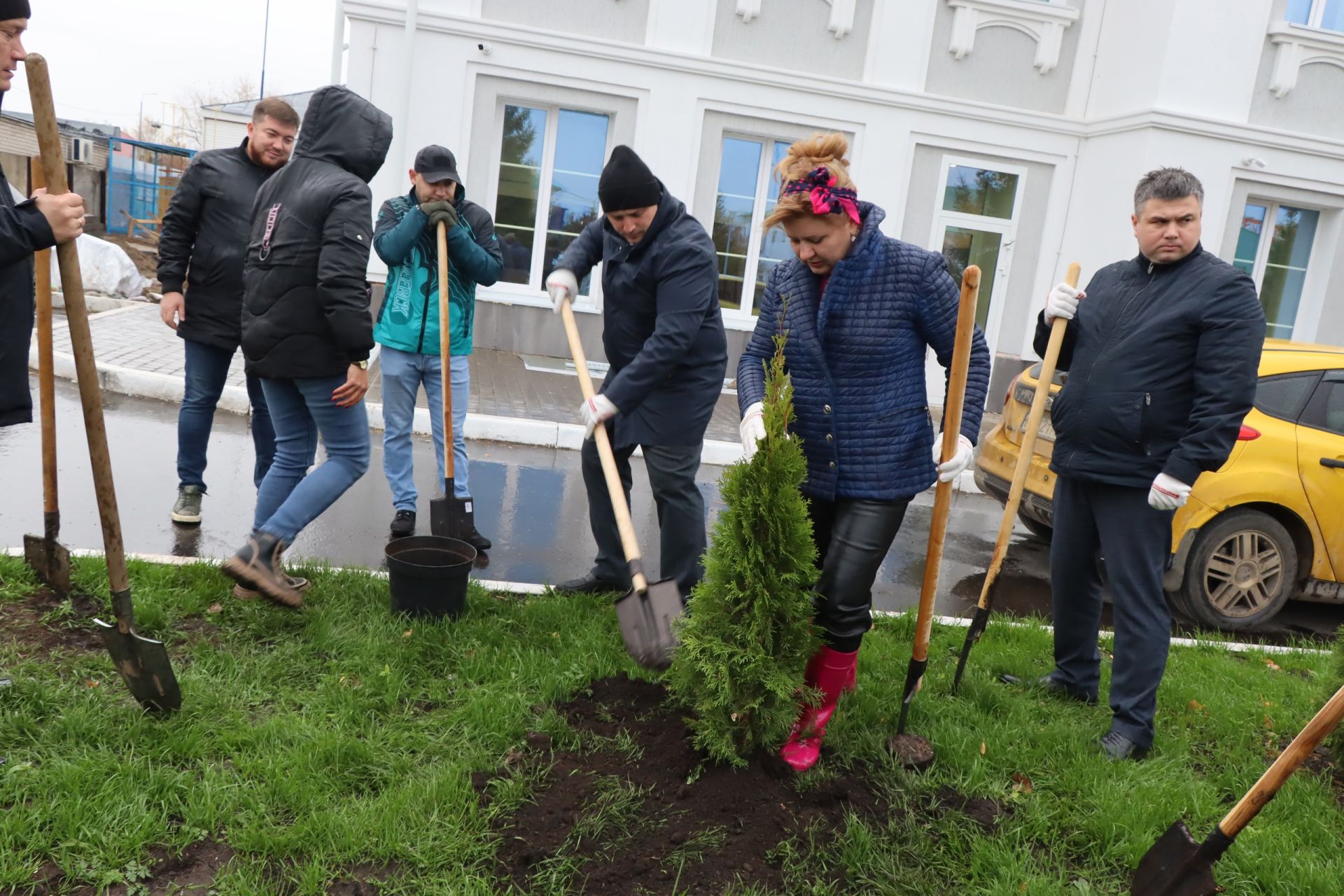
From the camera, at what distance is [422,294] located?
5543 millimetres

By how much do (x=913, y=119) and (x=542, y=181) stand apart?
4.95 metres

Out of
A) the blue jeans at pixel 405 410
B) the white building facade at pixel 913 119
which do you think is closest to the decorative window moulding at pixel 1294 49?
the white building facade at pixel 913 119

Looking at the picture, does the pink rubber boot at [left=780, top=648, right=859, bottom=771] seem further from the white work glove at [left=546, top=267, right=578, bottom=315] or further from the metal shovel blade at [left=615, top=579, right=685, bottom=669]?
the white work glove at [left=546, top=267, right=578, bottom=315]

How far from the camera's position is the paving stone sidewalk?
30.7 ft

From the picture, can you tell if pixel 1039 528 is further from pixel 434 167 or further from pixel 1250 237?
pixel 1250 237

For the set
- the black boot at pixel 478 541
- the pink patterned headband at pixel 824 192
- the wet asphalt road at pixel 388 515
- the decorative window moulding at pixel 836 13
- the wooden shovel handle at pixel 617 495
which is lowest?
the wet asphalt road at pixel 388 515

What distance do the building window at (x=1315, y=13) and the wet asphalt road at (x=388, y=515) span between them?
9.30m

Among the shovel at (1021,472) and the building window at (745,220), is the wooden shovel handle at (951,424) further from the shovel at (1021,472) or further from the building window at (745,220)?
the building window at (745,220)

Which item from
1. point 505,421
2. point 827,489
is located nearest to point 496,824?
point 827,489

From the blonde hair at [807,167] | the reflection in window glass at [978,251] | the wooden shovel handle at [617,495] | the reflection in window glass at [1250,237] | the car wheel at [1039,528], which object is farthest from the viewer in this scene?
the reflection in window glass at [978,251]

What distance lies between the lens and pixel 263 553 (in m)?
3.98

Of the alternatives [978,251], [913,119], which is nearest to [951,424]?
[913,119]

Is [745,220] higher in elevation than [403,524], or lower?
higher

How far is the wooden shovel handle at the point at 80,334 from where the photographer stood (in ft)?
10.0
